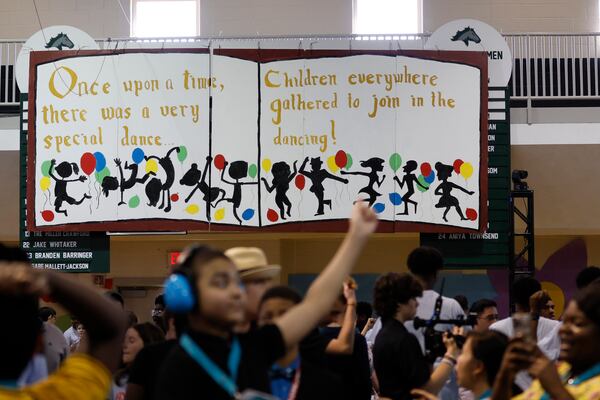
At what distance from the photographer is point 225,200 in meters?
13.1

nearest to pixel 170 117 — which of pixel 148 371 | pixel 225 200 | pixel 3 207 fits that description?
pixel 225 200

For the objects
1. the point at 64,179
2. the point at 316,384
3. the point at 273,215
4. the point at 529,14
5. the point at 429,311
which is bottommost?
the point at 316,384

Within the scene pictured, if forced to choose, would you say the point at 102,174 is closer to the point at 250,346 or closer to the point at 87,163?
the point at 87,163

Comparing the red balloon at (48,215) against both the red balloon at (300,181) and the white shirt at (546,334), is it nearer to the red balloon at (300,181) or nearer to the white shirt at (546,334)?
the red balloon at (300,181)

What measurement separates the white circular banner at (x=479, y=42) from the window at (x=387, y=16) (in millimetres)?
3722

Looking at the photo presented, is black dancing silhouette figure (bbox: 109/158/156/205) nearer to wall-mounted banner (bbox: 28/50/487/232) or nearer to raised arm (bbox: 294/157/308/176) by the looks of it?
wall-mounted banner (bbox: 28/50/487/232)

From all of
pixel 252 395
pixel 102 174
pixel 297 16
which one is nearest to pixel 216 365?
pixel 252 395

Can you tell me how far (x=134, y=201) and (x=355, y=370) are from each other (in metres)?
7.61

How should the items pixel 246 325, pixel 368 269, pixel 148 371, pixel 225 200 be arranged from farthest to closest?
pixel 368 269 → pixel 225 200 → pixel 148 371 → pixel 246 325

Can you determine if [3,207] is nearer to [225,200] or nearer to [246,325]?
[225,200]

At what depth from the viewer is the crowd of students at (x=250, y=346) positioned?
290 centimetres

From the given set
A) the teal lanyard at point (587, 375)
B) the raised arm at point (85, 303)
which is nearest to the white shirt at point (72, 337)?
the teal lanyard at point (587, 375)

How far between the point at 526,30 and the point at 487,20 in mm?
592

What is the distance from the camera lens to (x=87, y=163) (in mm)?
13289
